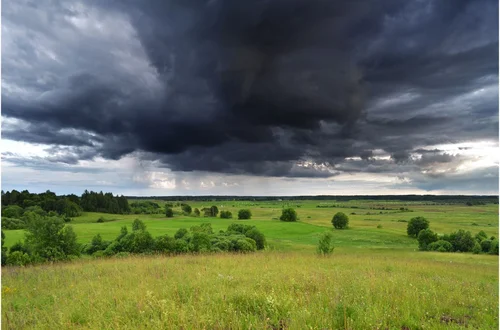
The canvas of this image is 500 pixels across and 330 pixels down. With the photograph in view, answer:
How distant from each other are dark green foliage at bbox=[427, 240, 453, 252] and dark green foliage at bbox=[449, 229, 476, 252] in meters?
2.10

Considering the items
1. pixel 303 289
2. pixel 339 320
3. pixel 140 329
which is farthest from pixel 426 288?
pixel 140 329

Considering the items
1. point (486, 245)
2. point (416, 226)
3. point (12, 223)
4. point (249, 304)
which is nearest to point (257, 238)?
point (249, 304)

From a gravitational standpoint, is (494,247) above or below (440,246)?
above

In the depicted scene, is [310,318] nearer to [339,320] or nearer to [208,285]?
[339,320]

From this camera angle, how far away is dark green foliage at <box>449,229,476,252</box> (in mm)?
71562

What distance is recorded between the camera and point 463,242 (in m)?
72.3

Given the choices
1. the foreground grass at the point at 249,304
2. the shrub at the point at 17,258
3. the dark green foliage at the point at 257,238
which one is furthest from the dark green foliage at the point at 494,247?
the shrub at the point at 17,258

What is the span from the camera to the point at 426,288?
9.20 m

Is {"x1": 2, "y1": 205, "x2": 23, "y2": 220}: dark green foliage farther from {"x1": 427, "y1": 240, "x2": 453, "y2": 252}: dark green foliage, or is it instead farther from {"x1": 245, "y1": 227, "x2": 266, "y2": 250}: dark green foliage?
{"x1": 427, "y1": 240, "x2": 453, "y2": 252}: dark green foliage

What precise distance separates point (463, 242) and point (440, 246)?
5628mm

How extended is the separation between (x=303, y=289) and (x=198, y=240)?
22.4m

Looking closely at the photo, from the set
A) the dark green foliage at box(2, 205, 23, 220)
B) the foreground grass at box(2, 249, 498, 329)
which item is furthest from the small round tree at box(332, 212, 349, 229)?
the dark green foliage at box(2, 205, 23, 220)

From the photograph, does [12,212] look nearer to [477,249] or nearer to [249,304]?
[249,304]

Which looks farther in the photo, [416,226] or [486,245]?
[416,226]
